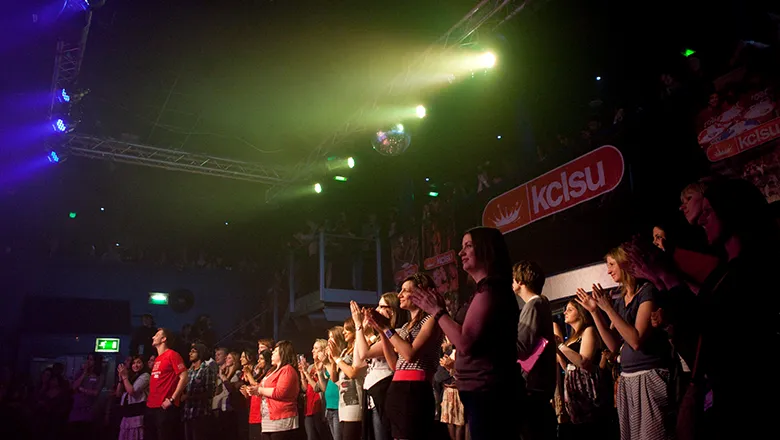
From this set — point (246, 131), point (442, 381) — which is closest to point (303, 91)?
point (246, 131)

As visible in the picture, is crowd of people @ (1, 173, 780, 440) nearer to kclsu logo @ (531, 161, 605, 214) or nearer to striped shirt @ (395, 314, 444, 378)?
striped shirt @ (395, 314, 444, 378)

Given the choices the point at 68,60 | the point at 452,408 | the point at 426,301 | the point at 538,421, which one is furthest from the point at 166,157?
the point at 538,421

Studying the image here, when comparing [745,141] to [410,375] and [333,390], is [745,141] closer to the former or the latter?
[410,375]

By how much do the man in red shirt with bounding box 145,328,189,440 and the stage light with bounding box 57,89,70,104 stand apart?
166 inches

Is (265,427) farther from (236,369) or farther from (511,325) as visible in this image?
(511,325)

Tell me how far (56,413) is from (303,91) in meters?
6.89

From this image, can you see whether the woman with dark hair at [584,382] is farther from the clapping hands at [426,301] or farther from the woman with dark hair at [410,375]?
the clapping hands at [426,301]

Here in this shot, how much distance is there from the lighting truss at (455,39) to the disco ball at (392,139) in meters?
0.43

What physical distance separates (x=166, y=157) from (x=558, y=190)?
24.1ft

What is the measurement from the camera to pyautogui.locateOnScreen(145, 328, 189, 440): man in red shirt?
275 inches

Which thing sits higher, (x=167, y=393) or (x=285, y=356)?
(x=285, y=356)

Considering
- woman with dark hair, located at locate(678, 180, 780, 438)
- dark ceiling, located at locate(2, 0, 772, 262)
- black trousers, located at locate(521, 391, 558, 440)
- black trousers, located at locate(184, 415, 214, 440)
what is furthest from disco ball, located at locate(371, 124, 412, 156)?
woman with dark hair, located at locate(678, 180, 780, 438)

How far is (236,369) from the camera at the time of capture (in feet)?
28.4

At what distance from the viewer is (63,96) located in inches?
330
